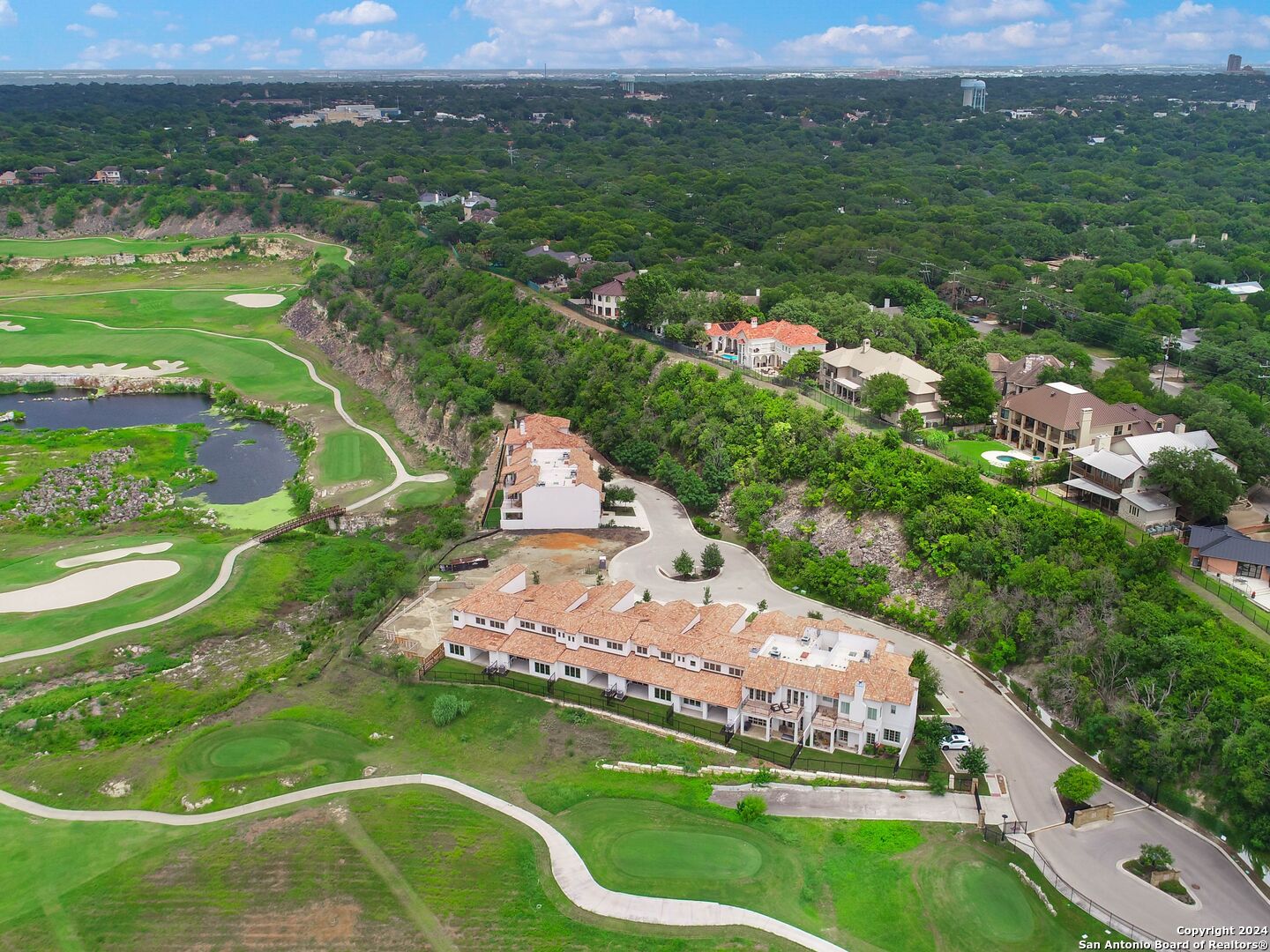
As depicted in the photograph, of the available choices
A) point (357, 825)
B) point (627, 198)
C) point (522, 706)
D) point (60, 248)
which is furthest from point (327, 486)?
point (60, 248)

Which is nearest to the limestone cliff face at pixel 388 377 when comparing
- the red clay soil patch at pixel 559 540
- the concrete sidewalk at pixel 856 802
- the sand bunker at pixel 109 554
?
the red clay soil patch at pixel 559 540

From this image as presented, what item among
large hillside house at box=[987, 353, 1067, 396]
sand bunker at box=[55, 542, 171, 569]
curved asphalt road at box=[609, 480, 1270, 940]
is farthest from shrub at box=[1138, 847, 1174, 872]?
sand bunker at box=[55, 542, 171, 569]

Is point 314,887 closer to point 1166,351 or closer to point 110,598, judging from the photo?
point 110,598

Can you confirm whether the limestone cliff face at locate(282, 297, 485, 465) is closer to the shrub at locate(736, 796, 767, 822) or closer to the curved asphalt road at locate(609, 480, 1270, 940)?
the curved asphalt road at locate(609, 480, 1270, 940)

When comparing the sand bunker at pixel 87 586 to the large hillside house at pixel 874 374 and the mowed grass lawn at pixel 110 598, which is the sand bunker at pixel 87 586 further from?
the large hillside house at pixel 874 374

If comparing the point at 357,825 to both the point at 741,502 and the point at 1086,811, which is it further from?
the point at 741,502
